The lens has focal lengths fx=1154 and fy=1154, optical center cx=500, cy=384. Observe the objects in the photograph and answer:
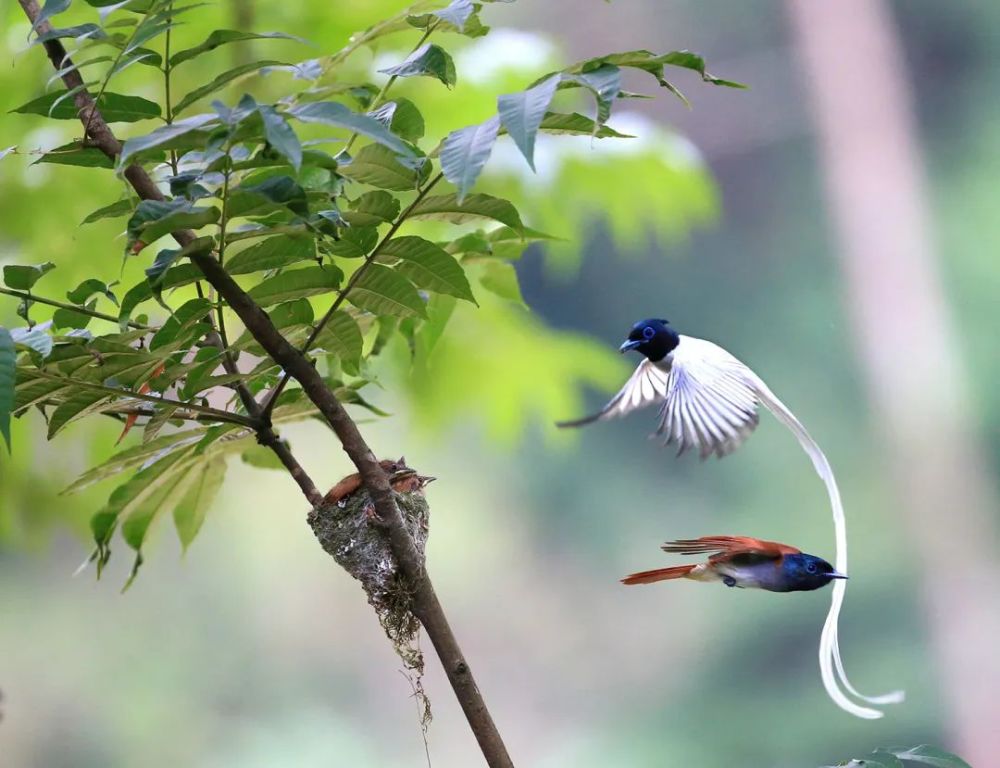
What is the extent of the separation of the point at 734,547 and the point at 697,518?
2.98 meters

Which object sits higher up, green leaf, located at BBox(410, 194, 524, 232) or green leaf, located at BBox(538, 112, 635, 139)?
green leaf, located at BBox(538, 112, 635, 139)

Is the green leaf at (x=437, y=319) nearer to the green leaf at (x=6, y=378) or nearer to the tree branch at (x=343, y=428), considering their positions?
the tree branch at (x=343, y=428)

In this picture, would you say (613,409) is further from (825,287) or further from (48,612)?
(48,612)

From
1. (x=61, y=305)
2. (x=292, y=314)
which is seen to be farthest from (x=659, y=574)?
(x=61, y=305)

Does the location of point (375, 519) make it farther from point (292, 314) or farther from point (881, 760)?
point (881, 760)

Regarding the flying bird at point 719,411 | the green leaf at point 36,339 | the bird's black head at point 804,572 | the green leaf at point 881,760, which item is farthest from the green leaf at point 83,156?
the green leaf at point 881,760

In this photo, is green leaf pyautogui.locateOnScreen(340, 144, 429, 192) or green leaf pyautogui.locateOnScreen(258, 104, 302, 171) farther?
green leaf pyautogui.locateOnScreen(340, 144, 429, 192)

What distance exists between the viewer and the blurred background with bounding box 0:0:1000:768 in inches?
131

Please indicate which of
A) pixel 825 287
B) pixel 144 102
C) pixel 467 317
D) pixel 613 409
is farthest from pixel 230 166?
pixel 825 287

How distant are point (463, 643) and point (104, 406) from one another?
315 cm

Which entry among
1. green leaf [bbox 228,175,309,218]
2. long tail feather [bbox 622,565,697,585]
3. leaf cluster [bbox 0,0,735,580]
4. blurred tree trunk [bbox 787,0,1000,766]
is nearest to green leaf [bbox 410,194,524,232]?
leaf cluster [bbox 0,0,735,580]

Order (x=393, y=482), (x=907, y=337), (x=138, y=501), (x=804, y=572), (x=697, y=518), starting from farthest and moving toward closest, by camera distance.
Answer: (x=697, y=518) → (x=907, y=337) → (x=393, y=482) → (x=138, y=501) → (x=804, y=572)

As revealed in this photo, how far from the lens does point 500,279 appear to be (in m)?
0.92

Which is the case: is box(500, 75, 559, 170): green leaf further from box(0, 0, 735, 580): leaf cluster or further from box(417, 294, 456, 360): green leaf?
box(417, 294, 456, 360): green leaf
